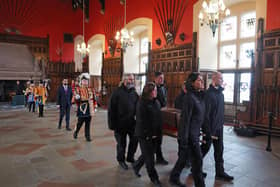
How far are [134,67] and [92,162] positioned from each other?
7.81 metres

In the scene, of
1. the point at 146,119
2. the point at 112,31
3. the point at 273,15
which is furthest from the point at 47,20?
the point at 146,119

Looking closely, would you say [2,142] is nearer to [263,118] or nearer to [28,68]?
[263,118]

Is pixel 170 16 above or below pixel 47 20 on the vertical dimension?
below

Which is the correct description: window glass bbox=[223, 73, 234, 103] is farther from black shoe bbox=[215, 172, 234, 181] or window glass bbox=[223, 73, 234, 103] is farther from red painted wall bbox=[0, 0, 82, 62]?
red painted wall bbox=[0, 0, 82, 62]

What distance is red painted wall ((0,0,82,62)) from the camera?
12109mm

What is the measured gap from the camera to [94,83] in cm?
1294

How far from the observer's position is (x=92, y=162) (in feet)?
11.5

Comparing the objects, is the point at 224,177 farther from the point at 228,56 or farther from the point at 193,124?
the point at 228,56

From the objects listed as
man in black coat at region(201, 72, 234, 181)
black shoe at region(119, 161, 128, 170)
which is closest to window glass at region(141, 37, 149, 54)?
black shoe at region(119, 161, 128, 170)

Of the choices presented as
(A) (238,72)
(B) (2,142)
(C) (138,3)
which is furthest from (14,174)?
(C) (138,3)

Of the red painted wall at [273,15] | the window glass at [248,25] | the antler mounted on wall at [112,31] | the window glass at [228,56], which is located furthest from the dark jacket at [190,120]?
the antler mounted on wall at [112,31]

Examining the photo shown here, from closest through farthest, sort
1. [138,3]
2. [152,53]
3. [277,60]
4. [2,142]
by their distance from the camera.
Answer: [2,142], [277,60], [152,53], [138,3]

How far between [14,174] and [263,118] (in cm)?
555

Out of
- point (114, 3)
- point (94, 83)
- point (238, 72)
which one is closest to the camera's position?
point (238, 72)
